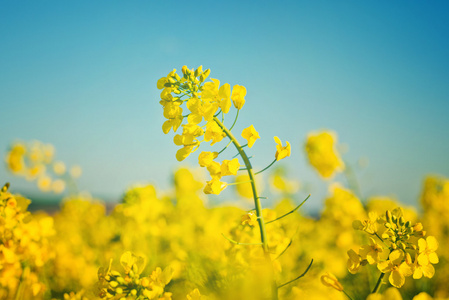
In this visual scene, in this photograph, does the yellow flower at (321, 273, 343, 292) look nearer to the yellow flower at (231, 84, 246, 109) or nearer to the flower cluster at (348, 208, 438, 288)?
the flower cluster at (348, 208, 438, 288)

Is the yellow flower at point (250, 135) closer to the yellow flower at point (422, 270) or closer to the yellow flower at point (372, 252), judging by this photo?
the yellow flower at point (372, 252)

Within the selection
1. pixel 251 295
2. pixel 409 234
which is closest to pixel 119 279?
pixel 251 295

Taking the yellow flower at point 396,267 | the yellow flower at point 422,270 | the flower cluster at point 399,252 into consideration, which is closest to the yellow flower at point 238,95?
the flower cluster at point 399,252

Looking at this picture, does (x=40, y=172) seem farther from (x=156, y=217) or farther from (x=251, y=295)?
(x=251, y=295)

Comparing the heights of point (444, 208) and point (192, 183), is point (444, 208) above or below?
below

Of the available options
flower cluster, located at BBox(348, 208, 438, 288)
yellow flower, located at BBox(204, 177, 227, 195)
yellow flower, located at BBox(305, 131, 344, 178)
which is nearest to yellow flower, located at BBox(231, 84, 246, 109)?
yellow flower, located at BBox(204, 177, 227, 195)

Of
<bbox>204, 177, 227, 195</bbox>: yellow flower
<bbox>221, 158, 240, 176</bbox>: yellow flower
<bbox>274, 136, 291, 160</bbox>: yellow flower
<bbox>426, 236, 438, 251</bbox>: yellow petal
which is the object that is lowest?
<bbox>426, 236, 438, 251</bbox>: yellow petal
